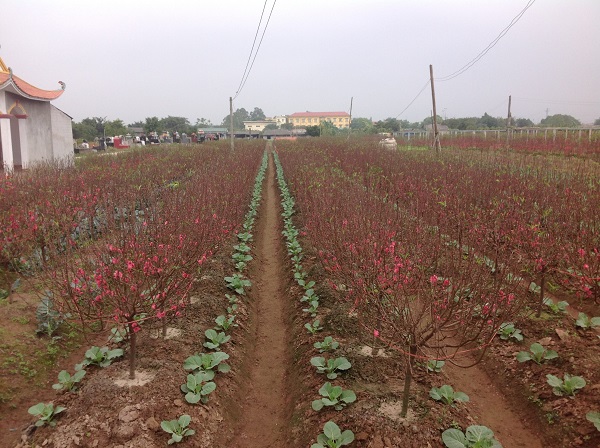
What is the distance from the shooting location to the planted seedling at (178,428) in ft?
11.5

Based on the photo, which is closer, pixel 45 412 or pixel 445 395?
pixel 45 412

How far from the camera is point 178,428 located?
11.9 ft

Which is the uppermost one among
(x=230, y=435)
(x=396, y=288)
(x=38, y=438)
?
(x=396, y=288)

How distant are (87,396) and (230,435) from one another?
137 cm

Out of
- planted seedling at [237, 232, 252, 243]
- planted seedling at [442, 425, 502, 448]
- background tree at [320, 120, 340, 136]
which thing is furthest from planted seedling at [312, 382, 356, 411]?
background tree at [320, 120, 340, 136]

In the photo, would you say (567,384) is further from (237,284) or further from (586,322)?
(237,284)

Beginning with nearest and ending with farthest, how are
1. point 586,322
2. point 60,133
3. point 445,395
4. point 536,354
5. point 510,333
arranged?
point 445,395 → point 536,354 → point 586,322 → point 510,333 → point 60,133

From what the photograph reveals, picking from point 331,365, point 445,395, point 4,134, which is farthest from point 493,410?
point 4,134

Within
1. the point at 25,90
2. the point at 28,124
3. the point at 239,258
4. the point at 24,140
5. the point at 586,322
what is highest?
the point at 25,90

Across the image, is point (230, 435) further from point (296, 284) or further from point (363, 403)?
point (296, 284)

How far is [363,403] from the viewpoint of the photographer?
3.89 metres

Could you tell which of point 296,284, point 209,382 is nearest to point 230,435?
point 209,382

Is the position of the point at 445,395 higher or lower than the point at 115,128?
lower

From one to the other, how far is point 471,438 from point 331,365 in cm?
152
